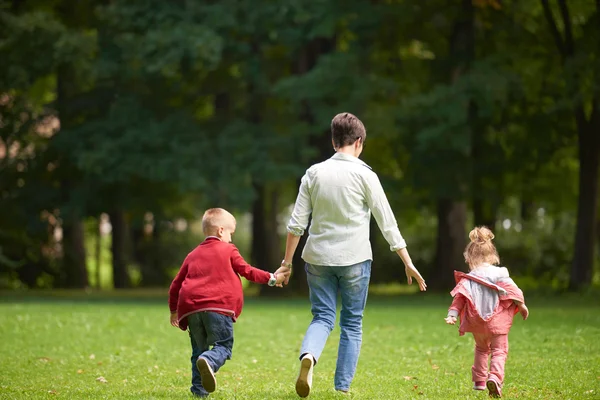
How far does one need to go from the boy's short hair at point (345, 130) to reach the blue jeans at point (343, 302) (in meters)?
0.88

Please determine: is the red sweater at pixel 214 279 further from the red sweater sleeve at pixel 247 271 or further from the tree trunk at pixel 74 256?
the tree trunk at pixel 74 256

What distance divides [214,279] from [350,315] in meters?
1.01

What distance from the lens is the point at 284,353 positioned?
37.5ft

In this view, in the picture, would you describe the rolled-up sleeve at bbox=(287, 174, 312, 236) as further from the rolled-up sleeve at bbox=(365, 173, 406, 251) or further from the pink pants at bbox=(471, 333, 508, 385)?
the pink pants at bbox=(471, 333, 508, 385)

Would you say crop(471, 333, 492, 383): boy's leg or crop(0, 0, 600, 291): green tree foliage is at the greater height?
crop(0, 0, 600, 291): green tree foliage

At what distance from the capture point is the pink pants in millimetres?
7039

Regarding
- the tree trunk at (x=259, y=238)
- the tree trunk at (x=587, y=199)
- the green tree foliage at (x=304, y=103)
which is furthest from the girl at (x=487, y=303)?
the tree trunk at (x=259, y=238)

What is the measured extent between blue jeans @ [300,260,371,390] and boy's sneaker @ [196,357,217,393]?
71cm

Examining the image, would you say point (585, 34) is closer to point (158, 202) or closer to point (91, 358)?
point (158, 202)

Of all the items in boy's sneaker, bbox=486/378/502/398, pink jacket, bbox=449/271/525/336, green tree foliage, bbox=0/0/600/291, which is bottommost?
boy's sneaker, bbox=486/378/502/398

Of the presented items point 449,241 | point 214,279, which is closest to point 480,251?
point 214,279

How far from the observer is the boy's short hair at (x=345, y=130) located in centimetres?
700

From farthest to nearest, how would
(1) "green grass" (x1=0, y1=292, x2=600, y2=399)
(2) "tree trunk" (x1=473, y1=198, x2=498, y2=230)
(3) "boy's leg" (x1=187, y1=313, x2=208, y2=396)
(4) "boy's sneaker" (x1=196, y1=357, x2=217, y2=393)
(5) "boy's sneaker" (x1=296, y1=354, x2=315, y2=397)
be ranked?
(2) "tree trunk" (x1=473, y1=198, x2=498, y2=230)
(1) "green grass" (x1=0, y1=292, x2=600, y2=399)
(3) "boy's leg" (x1=187, y1=313, x2=208, y2=396)
(4) "boy's sneaker" (x1=196, y1=357, x2=217, y2=393)
(5) "boy's sneaker" (x1=296, y1=354, x2=315, y2=397)

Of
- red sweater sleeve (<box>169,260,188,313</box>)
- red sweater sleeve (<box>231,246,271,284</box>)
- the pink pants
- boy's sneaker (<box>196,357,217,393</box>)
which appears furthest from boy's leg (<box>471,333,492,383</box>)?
red sweater sleeve (<box>169,260,188,313</box>)
